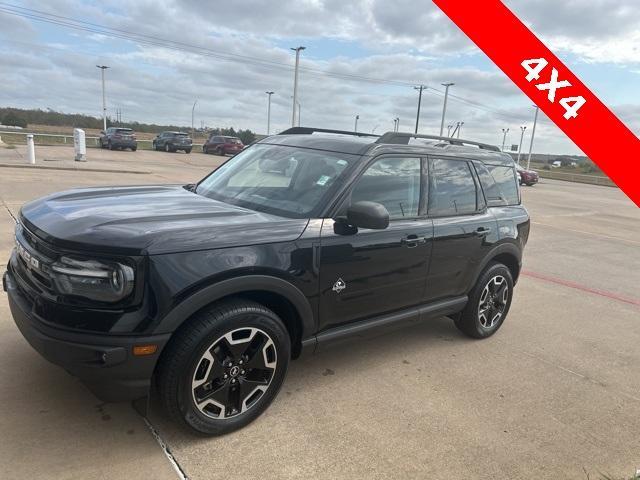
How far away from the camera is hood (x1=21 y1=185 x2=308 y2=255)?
Answer: 2.50 meters

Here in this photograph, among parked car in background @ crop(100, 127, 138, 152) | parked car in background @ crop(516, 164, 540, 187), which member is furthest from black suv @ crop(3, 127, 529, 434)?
parked car in background @ crop(100, 127, 138, 152)

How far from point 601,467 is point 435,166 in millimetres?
2363

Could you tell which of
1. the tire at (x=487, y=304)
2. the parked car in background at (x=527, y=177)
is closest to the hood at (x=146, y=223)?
the tire at (x=487, y=304)

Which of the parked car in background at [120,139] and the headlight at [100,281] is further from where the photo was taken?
the parked car in background at [120,139]

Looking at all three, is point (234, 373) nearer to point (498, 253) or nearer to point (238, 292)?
point (238, 292)

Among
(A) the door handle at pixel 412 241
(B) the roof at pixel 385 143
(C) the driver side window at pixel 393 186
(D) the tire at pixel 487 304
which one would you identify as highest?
(B) the roof at pixel 385 143

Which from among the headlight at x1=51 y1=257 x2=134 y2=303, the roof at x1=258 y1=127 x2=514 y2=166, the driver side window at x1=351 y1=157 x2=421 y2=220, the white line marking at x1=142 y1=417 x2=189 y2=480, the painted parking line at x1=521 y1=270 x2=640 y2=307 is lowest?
the painted parking line at x1=521 y1=270 x2=640 y2=307

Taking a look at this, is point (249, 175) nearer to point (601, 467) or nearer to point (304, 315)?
point (304, 315)

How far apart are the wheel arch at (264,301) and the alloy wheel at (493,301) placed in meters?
2.08

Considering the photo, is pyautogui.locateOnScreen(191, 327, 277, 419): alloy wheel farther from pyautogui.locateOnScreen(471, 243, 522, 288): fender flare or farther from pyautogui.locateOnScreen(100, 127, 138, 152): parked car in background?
pyautogui.locateOnScreen(100, 127, 138, 152): parked car in background

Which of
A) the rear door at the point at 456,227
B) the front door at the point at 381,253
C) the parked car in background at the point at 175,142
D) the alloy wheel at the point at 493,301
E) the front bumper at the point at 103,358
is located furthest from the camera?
the parked car in background at the point at 175,142

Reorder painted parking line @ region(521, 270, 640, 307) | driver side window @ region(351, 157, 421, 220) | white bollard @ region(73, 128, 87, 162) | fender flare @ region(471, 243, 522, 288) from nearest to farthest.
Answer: driver side window @ region(351, 157, 421, 220) < fender flare @ region(471, 243, 522, 288) < painted parking line @ region(521, 270, 640, 307) < white bollard @ region(73, 128, 87, 162)

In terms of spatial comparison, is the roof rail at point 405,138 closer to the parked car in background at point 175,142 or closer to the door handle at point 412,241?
the door handle at point 412,241

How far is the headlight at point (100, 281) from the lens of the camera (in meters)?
2.44
